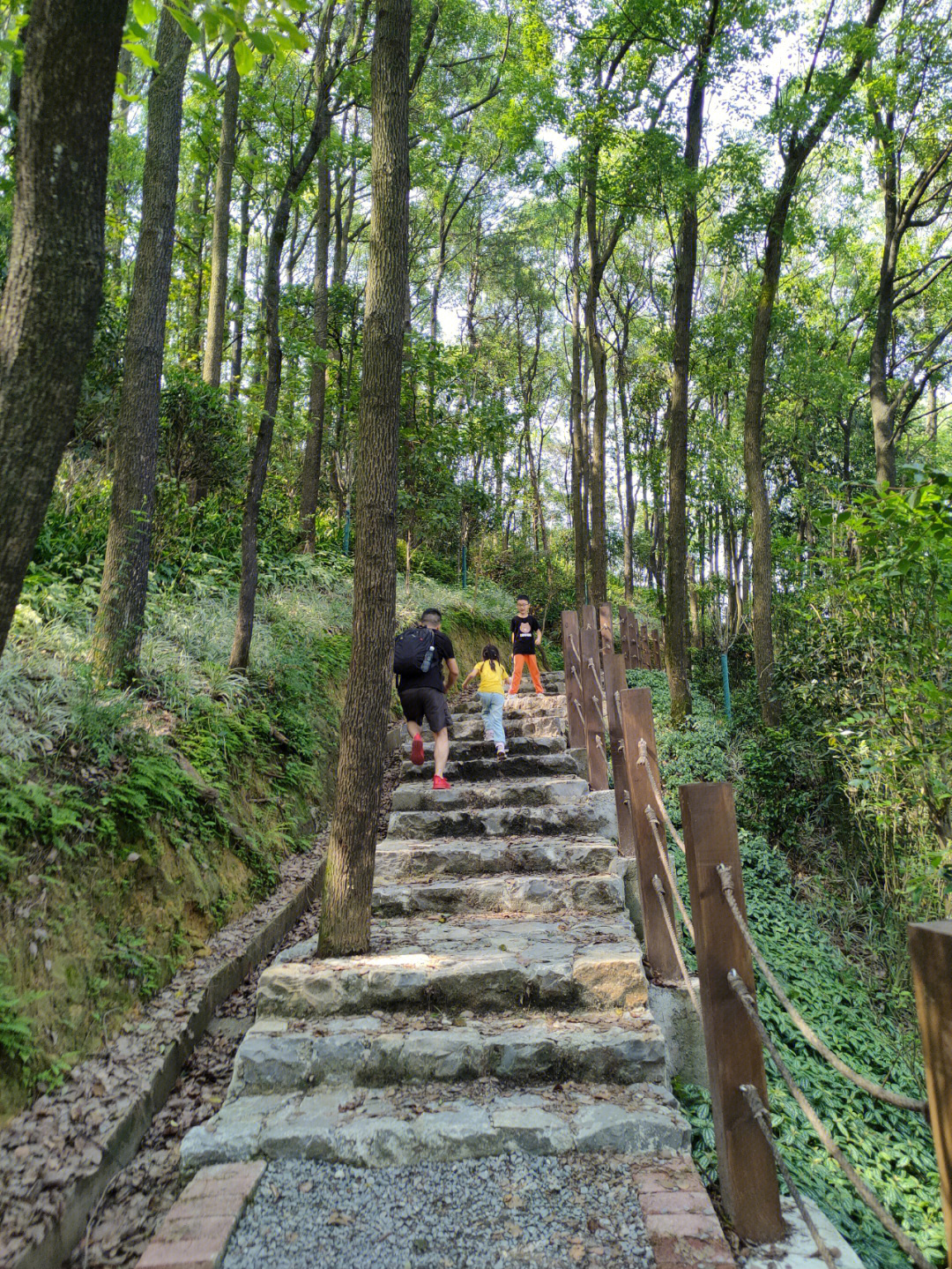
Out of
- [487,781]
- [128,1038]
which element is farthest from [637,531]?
[128,1038]

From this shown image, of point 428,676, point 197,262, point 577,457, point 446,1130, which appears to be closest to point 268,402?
point 428,676

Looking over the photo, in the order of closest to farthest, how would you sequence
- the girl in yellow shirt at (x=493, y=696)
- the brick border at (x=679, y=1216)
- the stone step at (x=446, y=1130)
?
the brick border at (x=679, y=1216)
the stone step at (x=446, y=1130)
the girl in yellow shirt at (x=493, y=696)

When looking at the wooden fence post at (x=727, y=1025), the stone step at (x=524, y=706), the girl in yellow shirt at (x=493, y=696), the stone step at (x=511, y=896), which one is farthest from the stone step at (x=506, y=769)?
the wooden fence post at (x=727, y=1025)

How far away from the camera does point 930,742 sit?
576 cm

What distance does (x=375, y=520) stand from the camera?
4145mm

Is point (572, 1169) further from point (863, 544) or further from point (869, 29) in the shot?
point (869, 29)

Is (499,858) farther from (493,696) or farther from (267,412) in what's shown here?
(267,412)

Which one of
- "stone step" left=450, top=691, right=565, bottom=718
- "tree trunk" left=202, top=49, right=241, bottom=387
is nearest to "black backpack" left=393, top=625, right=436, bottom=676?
"stone step" left=450, top=691, right=565, bottom=718

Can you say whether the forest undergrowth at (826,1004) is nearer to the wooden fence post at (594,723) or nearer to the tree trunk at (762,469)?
the wooden fence post at (594,723)

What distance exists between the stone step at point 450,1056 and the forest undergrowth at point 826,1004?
38 centimetres

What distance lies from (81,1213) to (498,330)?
29066mm

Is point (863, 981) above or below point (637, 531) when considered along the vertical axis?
below

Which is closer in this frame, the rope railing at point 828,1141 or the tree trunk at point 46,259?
the rope railing at point 828,1141

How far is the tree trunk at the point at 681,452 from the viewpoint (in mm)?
10688
